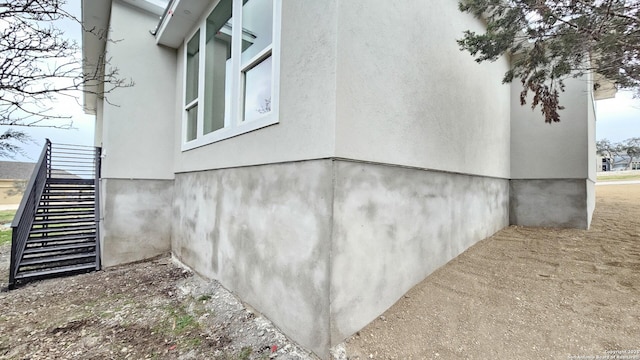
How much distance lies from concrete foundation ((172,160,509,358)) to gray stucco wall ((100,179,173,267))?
290 cm

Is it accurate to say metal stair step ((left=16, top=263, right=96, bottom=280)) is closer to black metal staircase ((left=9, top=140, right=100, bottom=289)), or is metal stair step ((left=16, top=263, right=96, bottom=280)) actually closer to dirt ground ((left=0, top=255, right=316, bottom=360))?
black metal staircase ((left=9, top=140, right=100, bottom=289))

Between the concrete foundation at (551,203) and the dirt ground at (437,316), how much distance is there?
23.6 inches

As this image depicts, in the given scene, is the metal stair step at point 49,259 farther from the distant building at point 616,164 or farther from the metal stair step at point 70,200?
the distant building at point 616,164

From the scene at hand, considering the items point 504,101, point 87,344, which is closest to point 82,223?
point 87,344

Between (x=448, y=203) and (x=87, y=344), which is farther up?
(x=448, y=203)

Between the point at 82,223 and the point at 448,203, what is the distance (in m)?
8.31

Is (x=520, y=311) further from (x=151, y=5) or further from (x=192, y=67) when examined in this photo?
(x=151, y=5)

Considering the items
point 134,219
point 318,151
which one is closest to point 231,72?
point 318,151

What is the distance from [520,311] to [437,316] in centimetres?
83

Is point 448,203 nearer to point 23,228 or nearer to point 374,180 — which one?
point 374,180

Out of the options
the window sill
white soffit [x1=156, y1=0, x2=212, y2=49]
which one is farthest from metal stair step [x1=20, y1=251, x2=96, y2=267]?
white soffit [x1=156, y1=0, x2=212, y2=49]

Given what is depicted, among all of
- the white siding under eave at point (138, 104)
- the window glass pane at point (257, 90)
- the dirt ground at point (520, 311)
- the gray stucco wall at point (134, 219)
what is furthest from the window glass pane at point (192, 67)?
the dirt ground at point (520, 311)

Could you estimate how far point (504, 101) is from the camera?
643 centimetres

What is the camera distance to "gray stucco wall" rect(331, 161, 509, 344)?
8.74ft
